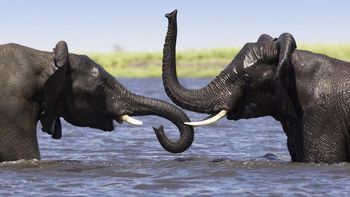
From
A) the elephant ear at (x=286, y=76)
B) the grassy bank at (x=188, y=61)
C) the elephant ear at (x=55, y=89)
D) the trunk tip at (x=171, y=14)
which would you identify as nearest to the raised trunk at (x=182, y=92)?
the trunk tip at (x=171, y=14)

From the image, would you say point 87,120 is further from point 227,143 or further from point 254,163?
point 227,143

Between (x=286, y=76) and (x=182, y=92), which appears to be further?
(x=182, y=92)

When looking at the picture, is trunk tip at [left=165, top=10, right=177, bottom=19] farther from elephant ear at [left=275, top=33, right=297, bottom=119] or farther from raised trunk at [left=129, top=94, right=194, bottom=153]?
elephant ear at [left=275, top=33, right=297, bottom=119]

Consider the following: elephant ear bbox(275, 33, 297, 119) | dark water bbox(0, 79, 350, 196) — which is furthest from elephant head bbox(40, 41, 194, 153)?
elephant ear bbox(275, 33, 297, 119)

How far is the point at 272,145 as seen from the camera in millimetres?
20531

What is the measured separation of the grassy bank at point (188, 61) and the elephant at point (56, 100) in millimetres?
55574

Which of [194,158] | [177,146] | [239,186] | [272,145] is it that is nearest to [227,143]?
[272,145]

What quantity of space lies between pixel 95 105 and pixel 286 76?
262 centimetres

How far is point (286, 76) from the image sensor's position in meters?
14.6

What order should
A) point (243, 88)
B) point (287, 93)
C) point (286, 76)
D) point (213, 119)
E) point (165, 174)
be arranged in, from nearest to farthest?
point (165, 174), point (286, 76), point (287, 93), point (213, 119), point (243, 88)

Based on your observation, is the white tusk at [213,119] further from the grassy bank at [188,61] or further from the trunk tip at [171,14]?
the grassy bank at [188,61]

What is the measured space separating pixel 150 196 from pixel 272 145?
320 inches

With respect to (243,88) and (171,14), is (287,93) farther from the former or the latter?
(171,14)

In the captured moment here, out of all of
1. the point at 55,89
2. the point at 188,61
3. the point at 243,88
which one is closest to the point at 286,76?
the point at 243,88
